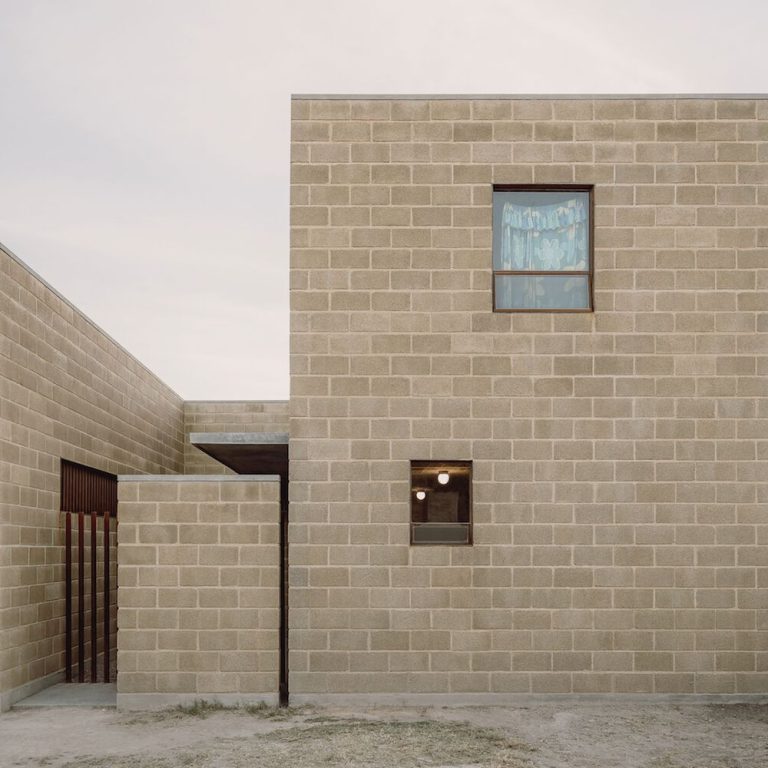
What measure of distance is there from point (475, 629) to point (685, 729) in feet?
7.43

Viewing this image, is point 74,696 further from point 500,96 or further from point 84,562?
point 500,96

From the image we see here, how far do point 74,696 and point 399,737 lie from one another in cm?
411

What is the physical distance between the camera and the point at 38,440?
1080 centimetres

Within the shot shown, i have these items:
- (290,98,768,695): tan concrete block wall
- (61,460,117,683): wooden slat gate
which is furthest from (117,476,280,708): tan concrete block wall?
(61,460,117,683): wooden slat gate

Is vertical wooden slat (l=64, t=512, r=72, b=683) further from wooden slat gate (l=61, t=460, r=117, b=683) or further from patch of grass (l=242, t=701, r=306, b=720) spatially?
patch of grass (l=242, t=701, r=306, b=720)

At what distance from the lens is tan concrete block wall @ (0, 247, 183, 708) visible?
32.4 ft

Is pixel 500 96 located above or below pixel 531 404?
above

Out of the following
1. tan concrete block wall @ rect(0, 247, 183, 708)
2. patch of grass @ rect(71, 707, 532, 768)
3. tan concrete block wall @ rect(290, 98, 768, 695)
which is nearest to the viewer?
patch of grass @ rect(71, 707, 532, 768)

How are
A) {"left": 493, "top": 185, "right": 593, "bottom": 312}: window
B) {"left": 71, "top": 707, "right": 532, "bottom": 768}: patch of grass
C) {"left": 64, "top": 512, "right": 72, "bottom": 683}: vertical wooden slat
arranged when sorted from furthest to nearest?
{"left": 64, "top": 512, "right": 72, "bottom": 683}: vertical wooden slat
{"left": 493, "top": 185, "right": 593, "bottom": 312}: window
{"left": 71, "top": 707, "right": 532, "bottom": 768}: patch of grass

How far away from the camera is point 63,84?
30641 millimetres

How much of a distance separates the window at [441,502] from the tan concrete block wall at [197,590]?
153 centimetres

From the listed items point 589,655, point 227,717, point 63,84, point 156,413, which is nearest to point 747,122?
point 589,655

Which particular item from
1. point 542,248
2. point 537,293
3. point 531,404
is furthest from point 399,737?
point 542,248

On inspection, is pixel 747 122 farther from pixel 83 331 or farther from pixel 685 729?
pixel 83 331
